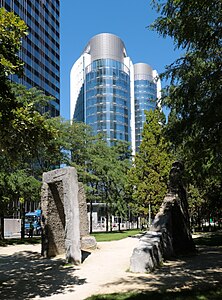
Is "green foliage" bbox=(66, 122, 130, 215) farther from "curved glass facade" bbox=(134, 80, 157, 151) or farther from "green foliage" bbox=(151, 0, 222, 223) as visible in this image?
"curved glass facade" bbox=(134, 80, 157, 151)

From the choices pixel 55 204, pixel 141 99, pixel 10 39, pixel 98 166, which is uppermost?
pixel 141 99

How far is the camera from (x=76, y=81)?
105 metres

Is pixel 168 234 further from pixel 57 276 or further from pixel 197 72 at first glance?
pixel 197 72

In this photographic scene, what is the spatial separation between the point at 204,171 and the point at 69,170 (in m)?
5.15

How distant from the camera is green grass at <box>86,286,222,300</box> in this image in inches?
275

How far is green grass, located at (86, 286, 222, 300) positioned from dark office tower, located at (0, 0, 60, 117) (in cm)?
5555

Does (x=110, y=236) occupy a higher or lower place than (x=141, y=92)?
lower

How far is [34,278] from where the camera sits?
421 inches

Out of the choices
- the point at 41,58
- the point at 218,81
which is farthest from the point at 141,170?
the point at 41,58

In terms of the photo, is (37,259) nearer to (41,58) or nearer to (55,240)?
(55,240)

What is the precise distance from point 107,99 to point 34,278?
81.9 metres

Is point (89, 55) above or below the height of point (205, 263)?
above

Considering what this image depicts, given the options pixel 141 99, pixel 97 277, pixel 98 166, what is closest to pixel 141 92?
pixel 141 99

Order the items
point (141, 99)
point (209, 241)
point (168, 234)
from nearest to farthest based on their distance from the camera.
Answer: point (168, 234), point (209, 241), point (141, 99)
